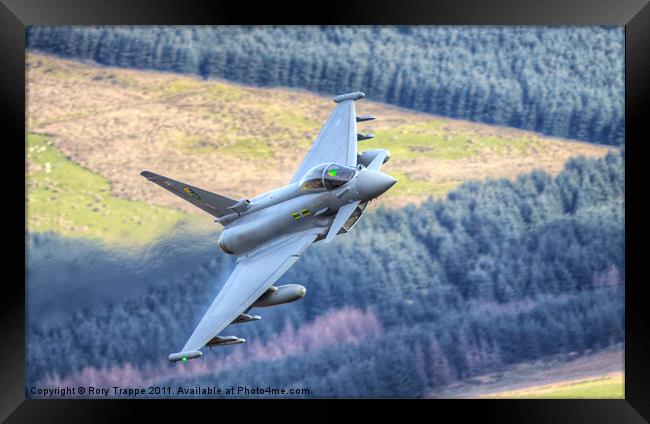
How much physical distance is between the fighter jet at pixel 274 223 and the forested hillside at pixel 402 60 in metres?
3.15

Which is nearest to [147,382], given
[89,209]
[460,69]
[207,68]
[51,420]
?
[51,420]

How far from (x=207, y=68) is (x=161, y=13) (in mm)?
3128

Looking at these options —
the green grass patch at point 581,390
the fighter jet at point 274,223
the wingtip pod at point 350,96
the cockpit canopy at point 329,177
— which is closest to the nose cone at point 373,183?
the fighter jet at point 274,223

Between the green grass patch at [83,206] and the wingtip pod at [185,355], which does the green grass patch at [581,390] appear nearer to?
the wingtip pod at [185,355]

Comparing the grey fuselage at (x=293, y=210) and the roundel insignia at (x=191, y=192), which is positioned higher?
the roundel insignia at (x=191, y=192)

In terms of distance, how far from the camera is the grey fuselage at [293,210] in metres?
33.3

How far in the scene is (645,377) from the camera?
3469 cm

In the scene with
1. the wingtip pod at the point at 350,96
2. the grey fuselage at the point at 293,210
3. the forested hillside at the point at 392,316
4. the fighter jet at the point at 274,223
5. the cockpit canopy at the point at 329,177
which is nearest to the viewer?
the fighter jet at the point at 274,223

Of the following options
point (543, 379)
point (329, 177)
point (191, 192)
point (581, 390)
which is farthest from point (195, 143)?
point (581, 390)

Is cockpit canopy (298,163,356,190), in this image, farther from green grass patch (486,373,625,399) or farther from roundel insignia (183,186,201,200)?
green grass patch (486,373,625,399)

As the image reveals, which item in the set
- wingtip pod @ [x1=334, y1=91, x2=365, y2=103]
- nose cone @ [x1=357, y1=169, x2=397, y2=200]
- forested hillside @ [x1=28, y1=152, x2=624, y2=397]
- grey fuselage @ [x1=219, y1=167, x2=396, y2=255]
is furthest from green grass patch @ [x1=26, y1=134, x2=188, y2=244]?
nose cone @ [x1=357, y1=169, x2=397, y2=200]

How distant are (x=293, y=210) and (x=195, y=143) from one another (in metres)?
4.51

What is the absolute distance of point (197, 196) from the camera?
114ft

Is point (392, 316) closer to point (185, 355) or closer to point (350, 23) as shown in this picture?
point (185, 355)
